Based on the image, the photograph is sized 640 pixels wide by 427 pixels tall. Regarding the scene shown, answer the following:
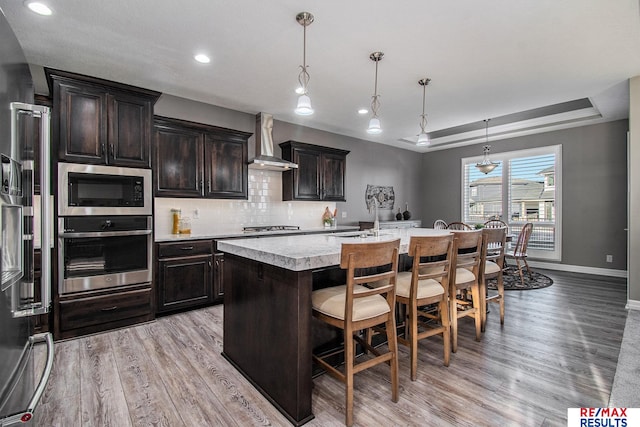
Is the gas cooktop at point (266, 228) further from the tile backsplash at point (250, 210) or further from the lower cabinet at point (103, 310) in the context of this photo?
the lower cabinet at point (103, 310)

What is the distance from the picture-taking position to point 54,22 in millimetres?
2514

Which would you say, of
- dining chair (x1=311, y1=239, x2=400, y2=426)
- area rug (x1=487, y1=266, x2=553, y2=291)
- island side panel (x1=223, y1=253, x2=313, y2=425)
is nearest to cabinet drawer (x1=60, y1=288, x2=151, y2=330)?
island side panel (x1=223, y1=253, x2=313, y2=425)

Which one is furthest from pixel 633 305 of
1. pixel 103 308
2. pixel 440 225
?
pixel 103 308

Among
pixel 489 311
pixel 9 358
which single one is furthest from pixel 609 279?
pixel 9 358

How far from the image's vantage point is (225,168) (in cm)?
427

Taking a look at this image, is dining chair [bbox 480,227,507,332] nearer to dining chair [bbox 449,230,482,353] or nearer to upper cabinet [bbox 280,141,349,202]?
dining chair [bbox 449,230,482,353]

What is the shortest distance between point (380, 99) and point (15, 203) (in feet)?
13.3

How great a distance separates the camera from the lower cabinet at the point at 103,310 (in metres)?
2.97

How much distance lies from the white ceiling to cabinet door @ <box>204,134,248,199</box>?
63cm

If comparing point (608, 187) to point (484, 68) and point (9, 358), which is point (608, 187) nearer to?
point (484, 68)

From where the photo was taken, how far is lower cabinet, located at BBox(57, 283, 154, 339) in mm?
2969

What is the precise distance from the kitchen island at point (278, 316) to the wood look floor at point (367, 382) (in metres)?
0.13

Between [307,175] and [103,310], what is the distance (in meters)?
3.30

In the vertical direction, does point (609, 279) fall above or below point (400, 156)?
below
